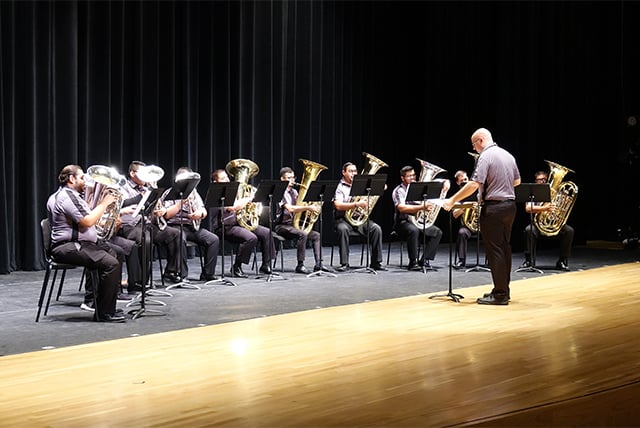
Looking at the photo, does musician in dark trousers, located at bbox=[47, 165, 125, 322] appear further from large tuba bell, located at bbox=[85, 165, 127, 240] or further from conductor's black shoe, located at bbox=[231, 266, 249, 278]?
conductor's black shoe, located at bbox=[231, 266, 249, 278]

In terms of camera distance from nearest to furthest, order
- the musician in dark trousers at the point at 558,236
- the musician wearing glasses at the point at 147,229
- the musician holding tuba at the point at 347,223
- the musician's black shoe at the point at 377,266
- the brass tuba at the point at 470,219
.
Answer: the musician wearing glasses at the point at 147,229 → the musician holding tuba at the point at 347,223 → the musician's black shoe at the point at 377,266 → the musician in dark trousers at the point at 558,236 → the brass tuba at the point at 470,219

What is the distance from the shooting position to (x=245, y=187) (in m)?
9.12

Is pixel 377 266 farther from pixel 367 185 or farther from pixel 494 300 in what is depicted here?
pixel 494 300

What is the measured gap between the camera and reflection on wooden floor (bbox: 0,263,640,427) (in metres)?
4.19

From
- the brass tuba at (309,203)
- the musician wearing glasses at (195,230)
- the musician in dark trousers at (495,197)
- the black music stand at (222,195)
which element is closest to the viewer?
the musician in dark trousers at (495,197)

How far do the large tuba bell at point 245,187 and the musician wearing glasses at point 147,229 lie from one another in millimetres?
856

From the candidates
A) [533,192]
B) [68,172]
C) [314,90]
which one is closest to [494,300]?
[533,192]

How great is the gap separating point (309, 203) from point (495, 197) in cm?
294

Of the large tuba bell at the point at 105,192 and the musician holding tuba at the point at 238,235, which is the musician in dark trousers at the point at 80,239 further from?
the musician holding tuba at the point at 238,235

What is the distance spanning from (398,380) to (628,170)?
10992 mm

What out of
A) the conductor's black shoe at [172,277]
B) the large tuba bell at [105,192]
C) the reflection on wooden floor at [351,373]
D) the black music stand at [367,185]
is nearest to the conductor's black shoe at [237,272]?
the conductor's black shoe at [172,277]

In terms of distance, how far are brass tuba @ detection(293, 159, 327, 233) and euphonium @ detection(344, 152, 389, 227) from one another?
0.42 m

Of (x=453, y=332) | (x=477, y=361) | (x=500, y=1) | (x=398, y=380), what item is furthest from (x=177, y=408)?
(x=500, y=1)

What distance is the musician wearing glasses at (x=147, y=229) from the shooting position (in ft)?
26.8
